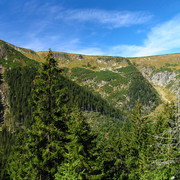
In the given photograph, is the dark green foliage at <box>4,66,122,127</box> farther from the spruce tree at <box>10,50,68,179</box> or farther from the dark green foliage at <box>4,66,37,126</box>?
the spruce tree at <box>10,50,68,179</box>

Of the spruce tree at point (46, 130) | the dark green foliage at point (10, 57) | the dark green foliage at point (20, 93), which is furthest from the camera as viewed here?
the dark green foliage at point (10, 57)

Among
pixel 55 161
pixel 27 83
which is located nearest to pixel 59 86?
pixel 55 161

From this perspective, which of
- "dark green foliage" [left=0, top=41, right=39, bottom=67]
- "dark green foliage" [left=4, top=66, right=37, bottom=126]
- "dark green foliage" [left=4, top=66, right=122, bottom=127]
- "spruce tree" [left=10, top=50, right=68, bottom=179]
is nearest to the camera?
"spruce tree" [left=10, top=50, right=68, bottom=179]

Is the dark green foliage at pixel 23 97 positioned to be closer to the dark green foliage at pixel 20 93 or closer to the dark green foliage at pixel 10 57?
the dark green foliage at pixel 20 93

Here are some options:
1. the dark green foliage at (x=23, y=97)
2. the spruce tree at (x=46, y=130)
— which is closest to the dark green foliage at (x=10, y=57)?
the dark green foliage at (x=23, y=97)

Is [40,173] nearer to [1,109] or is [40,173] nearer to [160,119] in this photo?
[160,119]

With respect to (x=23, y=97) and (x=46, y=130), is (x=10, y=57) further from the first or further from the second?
(x=46, y=130)

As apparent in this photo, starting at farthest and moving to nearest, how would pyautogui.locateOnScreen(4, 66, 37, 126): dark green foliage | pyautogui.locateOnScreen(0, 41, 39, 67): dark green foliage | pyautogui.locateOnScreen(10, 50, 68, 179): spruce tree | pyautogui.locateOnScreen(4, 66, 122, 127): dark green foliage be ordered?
pyautogui.locateOnScreen(0, 41, 39, 67): dark green foliage, pyautogui.locateOnScreen(4, 66, 122, 127): dark green foliage, pyautogui.locateOnScreen(4, 66, 37, 126): dark green foliage, pyautogui.locateOnScreen(10, 50, 68, 179): spruce tree

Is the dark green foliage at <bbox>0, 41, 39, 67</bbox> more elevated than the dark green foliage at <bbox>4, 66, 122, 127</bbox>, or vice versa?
the dark green foliage at <bbox>0, 41, 39, 67</bbox>

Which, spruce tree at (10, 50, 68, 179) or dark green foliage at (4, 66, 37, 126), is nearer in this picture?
spruce tree at (10, 50, 68, 179)

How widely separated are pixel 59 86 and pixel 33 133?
4.48 metres

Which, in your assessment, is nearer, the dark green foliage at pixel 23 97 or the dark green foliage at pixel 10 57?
the dark green foliage at pixel 23 97

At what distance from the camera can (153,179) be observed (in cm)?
732

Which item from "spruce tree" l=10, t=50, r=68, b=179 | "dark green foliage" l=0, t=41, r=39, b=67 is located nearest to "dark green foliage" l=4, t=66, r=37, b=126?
"dark green foliage" l=0, t=41, r=39, b=67
